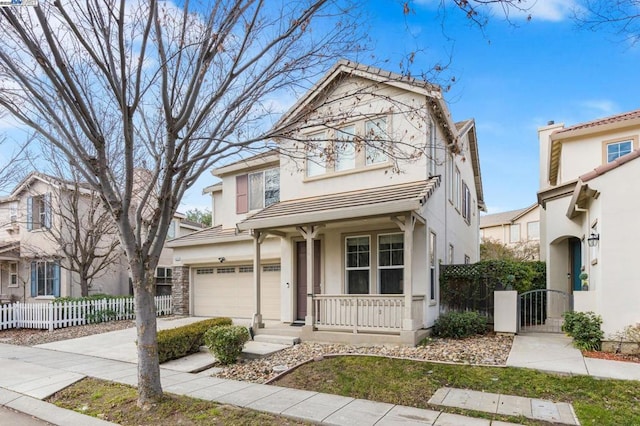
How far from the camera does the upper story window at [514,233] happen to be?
3669cm

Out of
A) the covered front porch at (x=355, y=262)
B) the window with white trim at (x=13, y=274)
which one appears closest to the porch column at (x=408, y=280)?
the covered front porch at (x=355, y=262)

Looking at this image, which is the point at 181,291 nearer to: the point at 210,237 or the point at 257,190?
the point at 210,237

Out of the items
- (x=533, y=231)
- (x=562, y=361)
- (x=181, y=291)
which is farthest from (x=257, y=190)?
(x=533, y=231)

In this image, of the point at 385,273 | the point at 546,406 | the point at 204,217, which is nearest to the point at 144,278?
the point at 546,406

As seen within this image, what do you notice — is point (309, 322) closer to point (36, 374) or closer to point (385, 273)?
point (385, 273)

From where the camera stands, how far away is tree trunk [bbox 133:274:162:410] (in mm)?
5957

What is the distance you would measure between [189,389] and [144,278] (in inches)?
84.7

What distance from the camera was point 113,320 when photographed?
16.1m

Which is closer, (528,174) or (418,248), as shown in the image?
(418,248)

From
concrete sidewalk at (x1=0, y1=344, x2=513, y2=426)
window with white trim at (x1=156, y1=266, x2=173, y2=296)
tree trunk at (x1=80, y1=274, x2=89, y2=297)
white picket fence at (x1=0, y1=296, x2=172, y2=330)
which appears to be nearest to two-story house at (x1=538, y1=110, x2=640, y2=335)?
concrete sidewalk at (x1=0, y1=344, x2=513, y2=426)

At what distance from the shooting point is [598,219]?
8.91m

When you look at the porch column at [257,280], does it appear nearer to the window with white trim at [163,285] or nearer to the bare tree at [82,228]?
the bare tree at [82,228]

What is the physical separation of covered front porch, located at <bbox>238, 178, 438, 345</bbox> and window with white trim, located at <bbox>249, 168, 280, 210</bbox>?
89.0 inches

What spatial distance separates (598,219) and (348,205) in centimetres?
551
